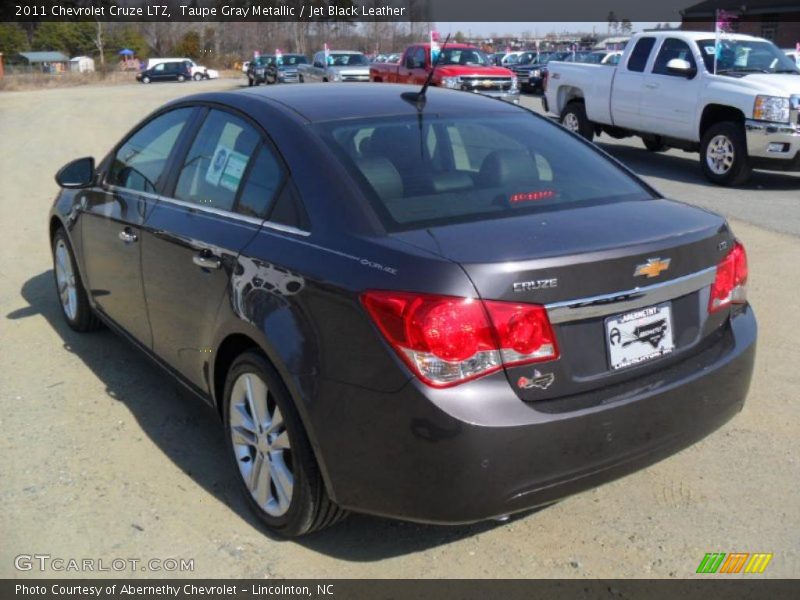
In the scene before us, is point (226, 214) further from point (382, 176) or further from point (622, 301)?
point (622, 301)

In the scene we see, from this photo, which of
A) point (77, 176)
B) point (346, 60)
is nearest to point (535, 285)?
point (77, 176)

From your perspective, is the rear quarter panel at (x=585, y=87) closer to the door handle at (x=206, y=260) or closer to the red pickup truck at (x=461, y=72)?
the red pickup truck at (x=461, y=72)

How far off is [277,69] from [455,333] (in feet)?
119

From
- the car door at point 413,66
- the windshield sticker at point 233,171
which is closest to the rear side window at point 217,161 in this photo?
the windshield sticker at point 233,171

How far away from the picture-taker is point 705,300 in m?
3.23

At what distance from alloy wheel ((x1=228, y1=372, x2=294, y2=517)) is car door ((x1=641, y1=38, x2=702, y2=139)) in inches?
389

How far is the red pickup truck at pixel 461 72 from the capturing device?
20.7 m

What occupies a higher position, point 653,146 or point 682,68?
point 682,68

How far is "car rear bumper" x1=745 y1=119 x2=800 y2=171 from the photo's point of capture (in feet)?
34.7

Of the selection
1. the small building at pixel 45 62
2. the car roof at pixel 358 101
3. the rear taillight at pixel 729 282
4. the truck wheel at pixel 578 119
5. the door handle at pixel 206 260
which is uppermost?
the small building at pixel 45 62

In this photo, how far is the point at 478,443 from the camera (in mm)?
2664

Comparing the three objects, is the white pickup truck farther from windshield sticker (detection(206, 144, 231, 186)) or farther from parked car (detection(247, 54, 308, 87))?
parked car (detection(247, 54, 308, 87))

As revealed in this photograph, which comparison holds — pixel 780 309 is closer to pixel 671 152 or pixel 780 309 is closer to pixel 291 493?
pixel 291 493

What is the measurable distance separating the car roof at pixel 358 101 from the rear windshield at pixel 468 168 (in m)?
0.08
